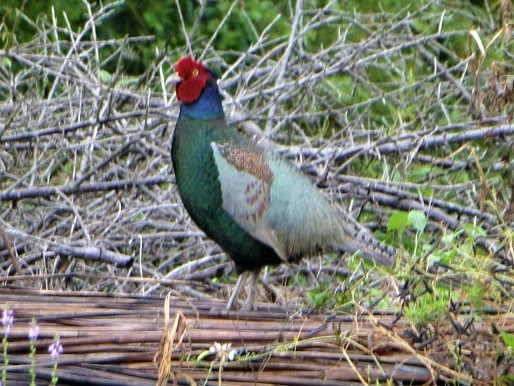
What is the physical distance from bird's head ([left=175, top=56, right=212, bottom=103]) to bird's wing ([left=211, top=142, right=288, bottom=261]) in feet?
0.69

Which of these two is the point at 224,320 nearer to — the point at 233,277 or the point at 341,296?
the point at 341,296

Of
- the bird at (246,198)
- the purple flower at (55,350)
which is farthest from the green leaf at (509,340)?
the bird at (246,198)

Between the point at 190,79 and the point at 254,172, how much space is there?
410 mm

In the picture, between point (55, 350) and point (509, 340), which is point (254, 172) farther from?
point (55, 350)

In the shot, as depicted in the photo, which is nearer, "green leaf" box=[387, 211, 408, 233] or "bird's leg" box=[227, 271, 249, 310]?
"bird's leg" box=[227, 271, 249, 310]

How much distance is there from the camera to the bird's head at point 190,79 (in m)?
4.12

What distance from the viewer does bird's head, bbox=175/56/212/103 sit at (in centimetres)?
412

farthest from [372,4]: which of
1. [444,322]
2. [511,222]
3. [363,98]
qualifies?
[444,322]

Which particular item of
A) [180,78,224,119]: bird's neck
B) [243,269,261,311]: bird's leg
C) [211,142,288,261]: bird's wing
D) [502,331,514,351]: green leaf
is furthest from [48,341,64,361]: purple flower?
[180,78,224,119]: bird's neck

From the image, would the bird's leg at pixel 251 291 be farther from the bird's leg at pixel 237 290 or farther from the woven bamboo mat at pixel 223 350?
the woven bamboo mat at pixel 223 350

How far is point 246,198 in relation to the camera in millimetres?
4031

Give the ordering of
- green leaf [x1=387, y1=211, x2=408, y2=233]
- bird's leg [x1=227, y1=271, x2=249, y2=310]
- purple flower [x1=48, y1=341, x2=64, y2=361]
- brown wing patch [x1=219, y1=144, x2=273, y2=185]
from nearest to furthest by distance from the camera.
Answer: purple flower [x1=48, y1=341, x2=64, y2=361], bird's leg [x1=227, y1=271, x2=249, y2=310], green leaf [x1=387, y1=211, x2=408, y2=233], brown wing patch [x1=219, y1=144, x2=273, y2=185]

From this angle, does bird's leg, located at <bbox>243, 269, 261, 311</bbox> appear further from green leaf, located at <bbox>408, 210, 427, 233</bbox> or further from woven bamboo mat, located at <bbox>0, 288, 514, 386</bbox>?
woven bamboo mat, located at <bbox>0, 288, 514, 386</bbox>

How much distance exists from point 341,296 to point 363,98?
3564mm
